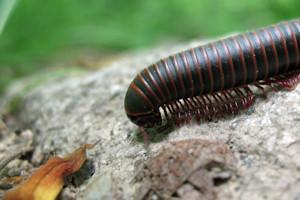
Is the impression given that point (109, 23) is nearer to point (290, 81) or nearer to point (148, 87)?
point (148, 87)

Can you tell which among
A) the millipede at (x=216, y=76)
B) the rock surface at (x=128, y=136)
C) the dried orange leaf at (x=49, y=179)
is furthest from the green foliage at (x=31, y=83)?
the millipede at (x=216, y=76)

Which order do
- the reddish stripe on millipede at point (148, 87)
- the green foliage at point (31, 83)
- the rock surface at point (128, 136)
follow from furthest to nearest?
the green foliage at point (31, 83) → the reddish stripe on millipede at point (148, 87) → the rock surface at point (128, 136)

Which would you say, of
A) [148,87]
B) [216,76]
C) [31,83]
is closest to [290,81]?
[216,76]

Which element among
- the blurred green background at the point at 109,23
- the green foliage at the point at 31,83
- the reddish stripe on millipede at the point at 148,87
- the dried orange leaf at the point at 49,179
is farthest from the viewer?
the blurred green background at the point at 109,23

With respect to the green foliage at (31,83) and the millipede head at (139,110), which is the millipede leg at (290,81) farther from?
the green foliage at (31,83)

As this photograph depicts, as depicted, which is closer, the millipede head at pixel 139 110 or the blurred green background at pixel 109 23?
the millipede head at pixel 139 110

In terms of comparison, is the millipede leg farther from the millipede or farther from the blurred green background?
the blurred green background

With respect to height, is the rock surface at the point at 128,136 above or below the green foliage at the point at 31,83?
above

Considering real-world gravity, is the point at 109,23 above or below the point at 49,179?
below
